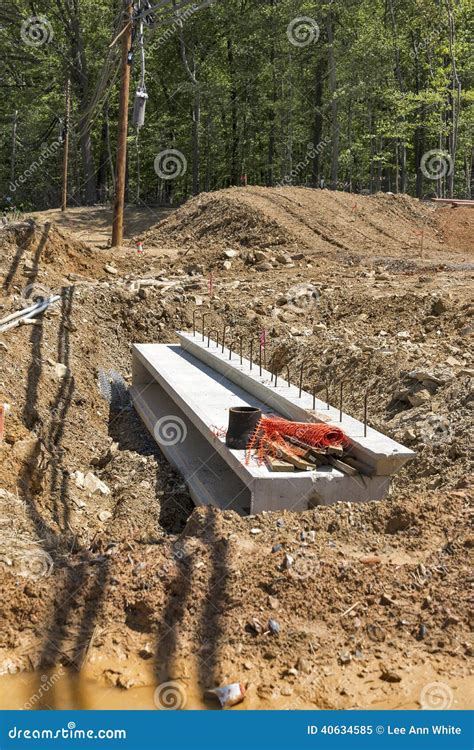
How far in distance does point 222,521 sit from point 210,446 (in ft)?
11.5

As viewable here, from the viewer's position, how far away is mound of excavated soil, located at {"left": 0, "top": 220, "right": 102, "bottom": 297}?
1253 centimetres

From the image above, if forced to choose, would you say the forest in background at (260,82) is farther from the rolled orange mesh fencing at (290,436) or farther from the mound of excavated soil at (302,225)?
the rolled orange mesh fencing at (290,436)

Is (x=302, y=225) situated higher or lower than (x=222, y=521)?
higher

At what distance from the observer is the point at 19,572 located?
4477mm

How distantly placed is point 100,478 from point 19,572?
3662 millimetres

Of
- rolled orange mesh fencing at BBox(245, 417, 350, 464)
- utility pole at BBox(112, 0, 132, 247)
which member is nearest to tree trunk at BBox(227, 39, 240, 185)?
utility pole at BBox(112, 0, 132, 247)

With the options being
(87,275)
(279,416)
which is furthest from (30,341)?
(87,275)

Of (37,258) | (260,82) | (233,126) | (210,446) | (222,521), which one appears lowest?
(210,446)

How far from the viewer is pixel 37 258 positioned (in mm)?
13461

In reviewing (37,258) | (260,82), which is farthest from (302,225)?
(260,82)

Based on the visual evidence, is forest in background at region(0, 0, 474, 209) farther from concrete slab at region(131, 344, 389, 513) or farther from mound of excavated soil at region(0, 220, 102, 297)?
concrete slab at region(131, 344, 389, 513)

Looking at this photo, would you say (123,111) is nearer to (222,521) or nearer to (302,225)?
(302,225)

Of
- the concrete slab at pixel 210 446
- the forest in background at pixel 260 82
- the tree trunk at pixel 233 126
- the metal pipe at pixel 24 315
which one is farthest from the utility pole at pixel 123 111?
the tree trunk at pixel 233 126

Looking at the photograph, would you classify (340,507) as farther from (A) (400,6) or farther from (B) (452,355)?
(A) (400,6)
